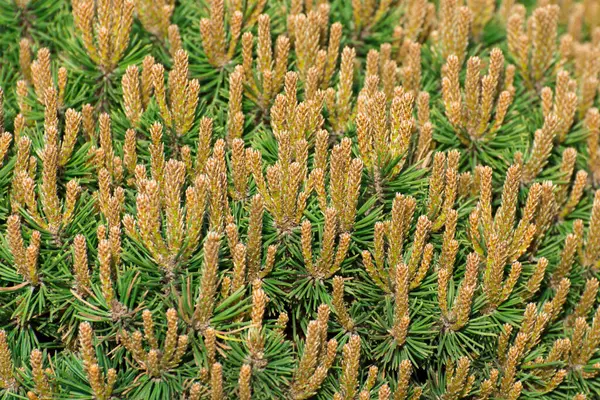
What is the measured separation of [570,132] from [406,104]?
66cm

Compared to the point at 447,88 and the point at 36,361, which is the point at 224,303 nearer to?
the point at 36,361

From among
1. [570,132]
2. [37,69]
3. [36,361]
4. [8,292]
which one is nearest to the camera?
[36,361]

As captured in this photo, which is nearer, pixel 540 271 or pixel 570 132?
pixel 540 271

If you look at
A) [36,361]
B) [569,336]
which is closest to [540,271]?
[569,336]

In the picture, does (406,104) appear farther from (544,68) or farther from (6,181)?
(6,181)

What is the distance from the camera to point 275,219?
1.72 meters

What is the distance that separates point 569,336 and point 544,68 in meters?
0.81

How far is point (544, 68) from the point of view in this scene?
2225mm

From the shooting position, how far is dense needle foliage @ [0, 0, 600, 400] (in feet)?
5.28

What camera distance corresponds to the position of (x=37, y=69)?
73.7 inches

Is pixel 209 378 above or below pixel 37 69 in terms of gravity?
below

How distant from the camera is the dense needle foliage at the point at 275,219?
1.61 meters

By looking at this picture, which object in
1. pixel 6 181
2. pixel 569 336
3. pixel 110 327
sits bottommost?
pixel 569 336

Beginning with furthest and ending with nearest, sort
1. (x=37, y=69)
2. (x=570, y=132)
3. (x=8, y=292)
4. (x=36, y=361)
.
Answer: (x=570, y=132)
(x=37, y=69)
(x=8, y=292)
(x=36, y=361)
